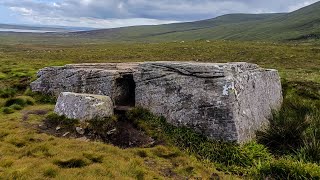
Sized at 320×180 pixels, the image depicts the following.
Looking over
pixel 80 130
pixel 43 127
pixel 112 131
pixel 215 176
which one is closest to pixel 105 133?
pixel 112 131

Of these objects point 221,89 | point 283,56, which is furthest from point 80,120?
point 283,56

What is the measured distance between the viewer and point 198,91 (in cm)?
1600

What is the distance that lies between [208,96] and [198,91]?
2.01 feet

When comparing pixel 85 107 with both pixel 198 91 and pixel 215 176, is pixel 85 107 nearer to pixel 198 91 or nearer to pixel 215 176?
pixel 198 91

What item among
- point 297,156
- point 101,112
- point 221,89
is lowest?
point 297,156

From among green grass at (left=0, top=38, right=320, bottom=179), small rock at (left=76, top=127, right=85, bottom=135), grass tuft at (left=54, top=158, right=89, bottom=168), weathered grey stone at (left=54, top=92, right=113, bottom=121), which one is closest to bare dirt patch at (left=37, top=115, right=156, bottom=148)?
small rock at (left=76, top=127, right=85, bottom=135)

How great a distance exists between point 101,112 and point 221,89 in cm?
591

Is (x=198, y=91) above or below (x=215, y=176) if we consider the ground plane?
above

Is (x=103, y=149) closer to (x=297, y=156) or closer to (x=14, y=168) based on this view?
(x=14, y=168)

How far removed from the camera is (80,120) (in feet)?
52.9

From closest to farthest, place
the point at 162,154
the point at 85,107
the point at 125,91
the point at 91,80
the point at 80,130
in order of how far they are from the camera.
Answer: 1. the point at 162,154
2. the point at 80,130
3. the point at 85,107
4. the point at 125,91
5. the point at 91,80

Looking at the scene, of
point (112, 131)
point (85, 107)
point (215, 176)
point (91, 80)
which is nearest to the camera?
point (215, 176)

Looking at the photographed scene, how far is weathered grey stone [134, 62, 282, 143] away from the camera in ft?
49.5

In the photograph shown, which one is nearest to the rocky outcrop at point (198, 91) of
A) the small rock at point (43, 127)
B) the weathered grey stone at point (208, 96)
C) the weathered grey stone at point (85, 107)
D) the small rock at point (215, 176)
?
the weathered grey stone at point (208, 96)
